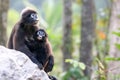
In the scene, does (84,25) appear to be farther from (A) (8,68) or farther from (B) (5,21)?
(A) (8,68)

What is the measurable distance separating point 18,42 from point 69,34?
15.1ft

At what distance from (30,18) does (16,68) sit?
1.72 metres

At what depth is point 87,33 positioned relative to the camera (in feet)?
35.7

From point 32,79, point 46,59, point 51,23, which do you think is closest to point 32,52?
point 46,59

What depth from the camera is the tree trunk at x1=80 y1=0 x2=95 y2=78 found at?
10820 millimetres

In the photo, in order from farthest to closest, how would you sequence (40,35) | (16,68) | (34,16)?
(34,16) → (40,35) → (16,68)

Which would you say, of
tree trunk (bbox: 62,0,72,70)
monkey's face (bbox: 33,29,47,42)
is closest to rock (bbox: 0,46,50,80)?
monkey's face (bbox: 33,29,47,42)

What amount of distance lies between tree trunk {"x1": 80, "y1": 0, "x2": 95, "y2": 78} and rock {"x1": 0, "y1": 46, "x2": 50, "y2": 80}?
4911mm

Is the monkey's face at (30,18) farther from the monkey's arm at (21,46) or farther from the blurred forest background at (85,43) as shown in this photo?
the blurred forest background at (85,43)

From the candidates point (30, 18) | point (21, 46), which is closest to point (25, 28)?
point (30, 18)

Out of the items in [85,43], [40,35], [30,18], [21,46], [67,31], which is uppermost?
[30,18]

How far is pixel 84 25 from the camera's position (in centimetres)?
1089

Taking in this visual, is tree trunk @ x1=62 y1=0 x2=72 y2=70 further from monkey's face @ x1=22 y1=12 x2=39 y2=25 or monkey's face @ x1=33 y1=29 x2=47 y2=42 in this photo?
monkey's face @ x1=33 y1=29 x2=47 y2=42

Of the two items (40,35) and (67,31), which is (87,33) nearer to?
(67,31)
